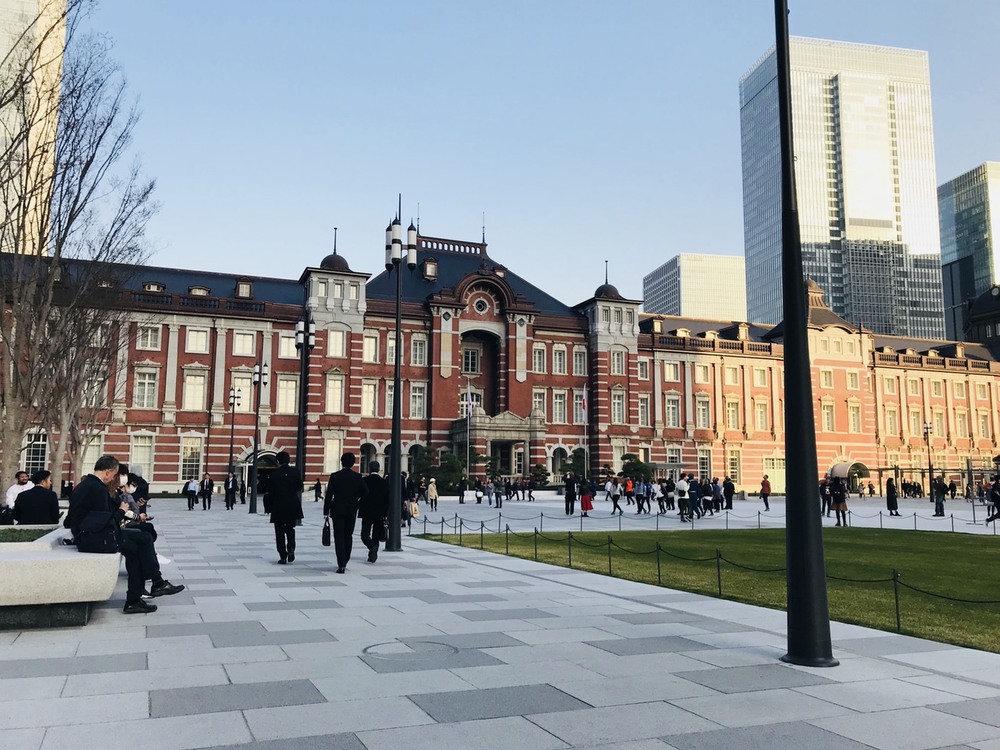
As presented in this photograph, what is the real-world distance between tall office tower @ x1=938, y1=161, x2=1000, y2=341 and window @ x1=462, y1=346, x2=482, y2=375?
93.2m

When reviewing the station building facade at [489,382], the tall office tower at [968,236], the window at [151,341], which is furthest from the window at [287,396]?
the tall office tower at [968,236]

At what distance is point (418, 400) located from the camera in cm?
5406

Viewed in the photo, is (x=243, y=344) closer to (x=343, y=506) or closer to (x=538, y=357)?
(x=538, y=357)

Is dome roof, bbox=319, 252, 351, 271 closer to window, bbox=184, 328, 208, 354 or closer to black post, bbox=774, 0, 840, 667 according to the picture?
window, bbox=184, 328, 208, 354

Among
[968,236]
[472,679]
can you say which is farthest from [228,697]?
[968,236]

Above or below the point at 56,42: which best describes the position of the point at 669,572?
below

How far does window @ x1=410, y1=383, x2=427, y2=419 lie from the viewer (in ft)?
177

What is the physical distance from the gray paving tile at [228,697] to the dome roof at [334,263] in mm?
47460

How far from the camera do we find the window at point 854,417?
65.6 metres

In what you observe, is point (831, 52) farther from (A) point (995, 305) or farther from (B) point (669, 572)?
(B) point (669, 572)

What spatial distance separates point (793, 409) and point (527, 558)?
365 inches

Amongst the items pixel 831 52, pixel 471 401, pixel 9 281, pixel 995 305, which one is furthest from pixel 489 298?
pixel 831 52

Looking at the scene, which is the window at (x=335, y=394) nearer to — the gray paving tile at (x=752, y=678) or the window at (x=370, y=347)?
the window at (x=370, y=347)

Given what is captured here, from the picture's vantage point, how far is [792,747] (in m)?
4.63
